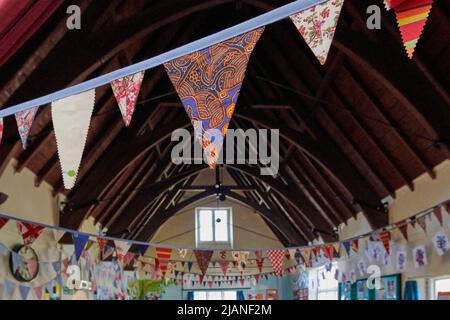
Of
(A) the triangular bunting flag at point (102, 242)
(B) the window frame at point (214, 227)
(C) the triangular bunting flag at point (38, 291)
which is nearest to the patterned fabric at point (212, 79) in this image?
(A) the triangular bunting flag at point (102, 242)

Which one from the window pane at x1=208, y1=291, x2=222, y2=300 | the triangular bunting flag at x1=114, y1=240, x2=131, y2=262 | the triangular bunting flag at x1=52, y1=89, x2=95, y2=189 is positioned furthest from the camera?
the window pane at x1=208, y1=291, x2=222, y2=300

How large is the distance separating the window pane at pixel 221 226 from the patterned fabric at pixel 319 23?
560 inches

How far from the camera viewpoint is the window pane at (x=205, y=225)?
54.6ft

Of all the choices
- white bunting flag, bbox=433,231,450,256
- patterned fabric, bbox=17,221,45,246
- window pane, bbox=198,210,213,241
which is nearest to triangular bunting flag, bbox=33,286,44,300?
patterned fabric, bbox=17,221,45,246

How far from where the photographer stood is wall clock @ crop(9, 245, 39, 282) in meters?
6.98

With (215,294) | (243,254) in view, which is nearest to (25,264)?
(243,254)

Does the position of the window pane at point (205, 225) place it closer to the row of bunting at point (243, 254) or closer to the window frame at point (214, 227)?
the window frame at point (214, 227)

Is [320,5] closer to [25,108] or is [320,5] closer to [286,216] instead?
[25,108]

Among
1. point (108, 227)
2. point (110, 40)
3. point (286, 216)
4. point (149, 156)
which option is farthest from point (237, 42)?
point (286, 216)

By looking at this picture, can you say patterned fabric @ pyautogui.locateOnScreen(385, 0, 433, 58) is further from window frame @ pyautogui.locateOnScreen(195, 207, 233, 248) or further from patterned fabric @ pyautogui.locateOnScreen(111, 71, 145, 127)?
window frame @ pyautogui.locateOnScreen(195, 207, 233, 248)

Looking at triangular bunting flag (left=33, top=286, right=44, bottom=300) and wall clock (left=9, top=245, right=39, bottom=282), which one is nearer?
wall clock (left=9, top=245, right=39, bottom=282)

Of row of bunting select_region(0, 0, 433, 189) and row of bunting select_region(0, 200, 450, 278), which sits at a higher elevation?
row of bunting select_region(0, 0, 433, 189)

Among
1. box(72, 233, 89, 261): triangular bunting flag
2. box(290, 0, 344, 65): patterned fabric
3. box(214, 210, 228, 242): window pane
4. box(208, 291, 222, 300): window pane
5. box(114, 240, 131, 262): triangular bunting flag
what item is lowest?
box(208, 291, 222, 300): window pane

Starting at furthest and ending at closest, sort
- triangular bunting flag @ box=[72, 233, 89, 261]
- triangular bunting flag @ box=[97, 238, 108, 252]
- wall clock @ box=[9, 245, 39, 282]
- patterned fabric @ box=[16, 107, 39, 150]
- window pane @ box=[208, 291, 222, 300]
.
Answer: window pane @ box=[208, 291, 222, 300] < triangular bunting flag @ box=[97, 238, 108, 252] < wall clock @ box=[9, 245, 39, 282] < triangular bunting flag @ box=[72, 233, 89, 261] < patterned fabric @ box=[16, 107, 39, 150]
